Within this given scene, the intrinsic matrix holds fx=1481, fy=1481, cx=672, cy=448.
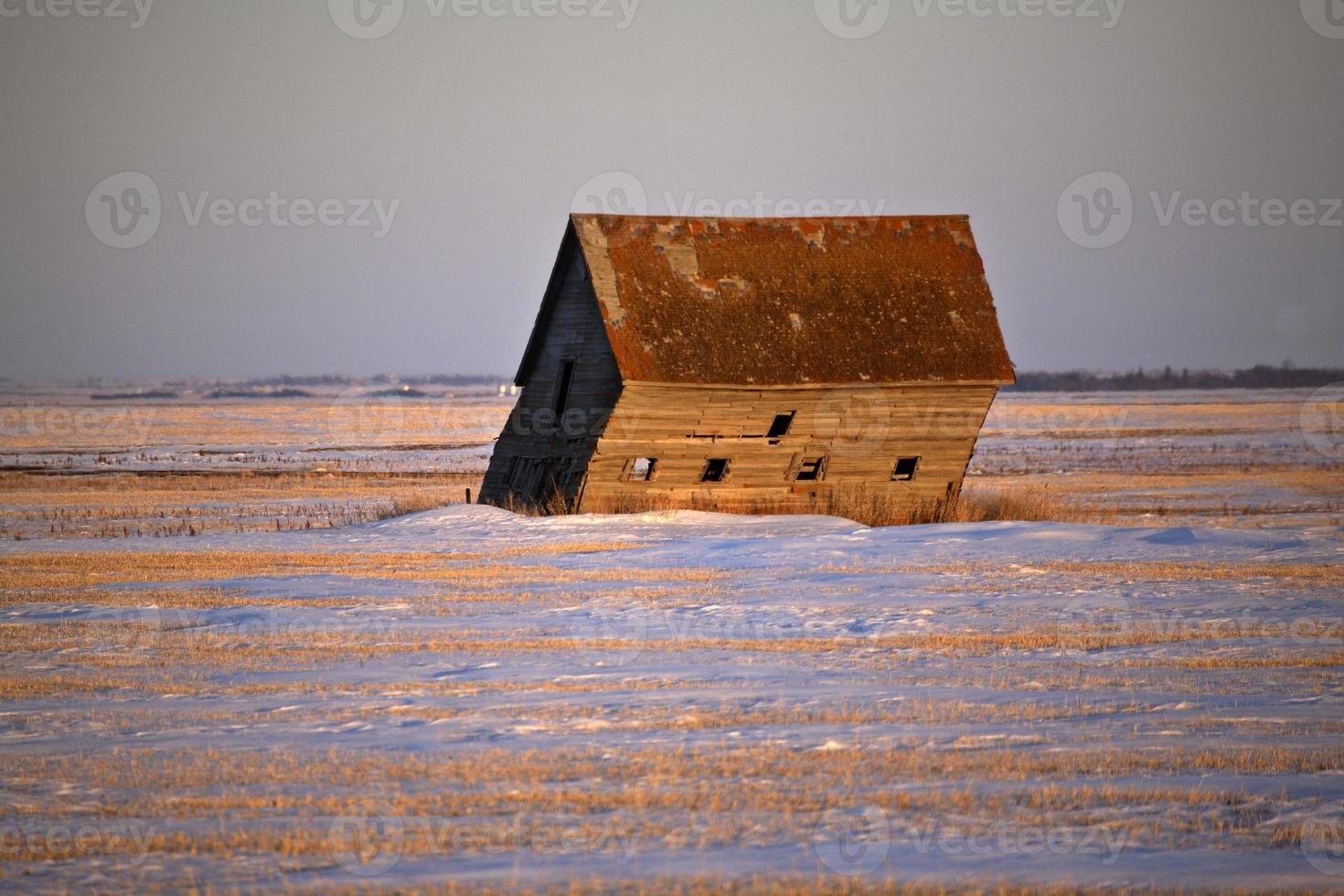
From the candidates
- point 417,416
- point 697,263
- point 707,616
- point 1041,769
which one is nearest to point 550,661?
point 707,616

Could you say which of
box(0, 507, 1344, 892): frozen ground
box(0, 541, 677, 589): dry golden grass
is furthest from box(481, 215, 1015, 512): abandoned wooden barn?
box(0, 507, 1344, 892): frozen ground

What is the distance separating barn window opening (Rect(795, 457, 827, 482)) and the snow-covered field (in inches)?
295

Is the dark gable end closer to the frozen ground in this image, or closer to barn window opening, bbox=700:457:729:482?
barn window opening, bbox=700:457:729:482

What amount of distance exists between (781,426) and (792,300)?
2.46 meters

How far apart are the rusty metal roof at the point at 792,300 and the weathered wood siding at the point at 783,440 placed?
406 mm

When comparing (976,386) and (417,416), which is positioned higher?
(417,416)

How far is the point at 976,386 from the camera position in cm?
2819

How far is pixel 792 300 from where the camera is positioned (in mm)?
28078

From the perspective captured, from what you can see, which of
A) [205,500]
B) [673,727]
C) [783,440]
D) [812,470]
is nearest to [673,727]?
[673,727]

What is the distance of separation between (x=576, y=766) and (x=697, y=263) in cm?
1964

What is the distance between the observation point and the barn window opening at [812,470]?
27703mm

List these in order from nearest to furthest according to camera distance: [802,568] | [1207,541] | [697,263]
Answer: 1. [802,568]
2. [1207,541]
3. [697,263]

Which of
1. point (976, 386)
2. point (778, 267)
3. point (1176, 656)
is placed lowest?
point (1176, 656)

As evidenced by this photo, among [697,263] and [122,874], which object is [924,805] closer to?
[122,874]
